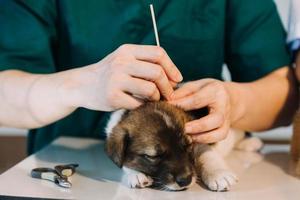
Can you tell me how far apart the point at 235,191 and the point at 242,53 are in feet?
1.74

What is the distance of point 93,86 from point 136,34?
352 mm

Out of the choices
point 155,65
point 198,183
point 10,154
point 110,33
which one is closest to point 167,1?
point 110,33

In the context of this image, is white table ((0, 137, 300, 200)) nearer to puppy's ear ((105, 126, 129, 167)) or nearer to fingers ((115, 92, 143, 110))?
puppy's ear ((105, 126, 129, 167))

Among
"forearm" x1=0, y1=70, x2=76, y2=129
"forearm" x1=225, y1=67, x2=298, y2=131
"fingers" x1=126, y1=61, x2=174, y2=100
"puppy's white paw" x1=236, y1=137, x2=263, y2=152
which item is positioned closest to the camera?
"fingers" x1=126, y1=61, x2=174, y2=100

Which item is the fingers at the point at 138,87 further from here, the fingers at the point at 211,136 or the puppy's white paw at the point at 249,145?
the puppy's white paw at the point at 249,145

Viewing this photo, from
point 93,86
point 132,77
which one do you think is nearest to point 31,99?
point 93,86

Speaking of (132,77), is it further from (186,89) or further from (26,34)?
(26,34)

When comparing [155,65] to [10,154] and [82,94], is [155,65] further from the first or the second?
[10,154]

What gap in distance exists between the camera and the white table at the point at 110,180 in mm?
1017

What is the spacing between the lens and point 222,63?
149 cm

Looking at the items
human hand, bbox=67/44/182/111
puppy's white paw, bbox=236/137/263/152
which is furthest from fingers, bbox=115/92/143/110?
puppy's white paw, bbox=236/137/263/152

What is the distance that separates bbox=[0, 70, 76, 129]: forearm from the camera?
3.80ft

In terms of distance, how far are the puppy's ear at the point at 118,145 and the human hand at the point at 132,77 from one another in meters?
0.07

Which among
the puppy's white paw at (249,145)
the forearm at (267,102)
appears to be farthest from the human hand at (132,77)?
the puppy's white paw at (249,145)
